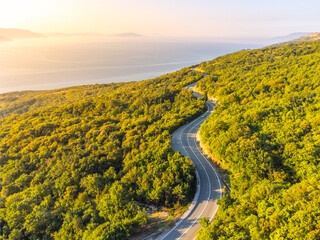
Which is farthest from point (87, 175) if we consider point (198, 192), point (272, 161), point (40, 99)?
point (40, 99)

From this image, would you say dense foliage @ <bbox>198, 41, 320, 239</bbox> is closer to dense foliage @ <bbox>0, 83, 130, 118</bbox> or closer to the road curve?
the road curve

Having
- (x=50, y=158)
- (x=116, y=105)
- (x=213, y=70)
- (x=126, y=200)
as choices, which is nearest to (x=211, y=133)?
(x=126, y=200)

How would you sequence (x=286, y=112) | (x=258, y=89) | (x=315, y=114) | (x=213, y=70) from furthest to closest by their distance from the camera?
(x=213, y=70) → (x=258, y=89) → (x=286, y=112) → (x=315, y=114)

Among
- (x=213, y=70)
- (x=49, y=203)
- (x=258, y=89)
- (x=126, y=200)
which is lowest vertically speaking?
(x=49, y=203)

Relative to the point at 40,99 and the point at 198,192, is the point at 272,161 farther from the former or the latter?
the point at 40,99

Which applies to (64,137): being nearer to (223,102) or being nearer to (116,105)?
(116,105)

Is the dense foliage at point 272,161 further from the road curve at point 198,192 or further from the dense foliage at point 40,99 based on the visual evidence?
the dense foliage at point 40,99

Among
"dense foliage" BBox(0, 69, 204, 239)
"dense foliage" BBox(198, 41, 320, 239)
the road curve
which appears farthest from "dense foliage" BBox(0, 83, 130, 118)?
"dense foliage" BBox(198, 41, 320, 239)
